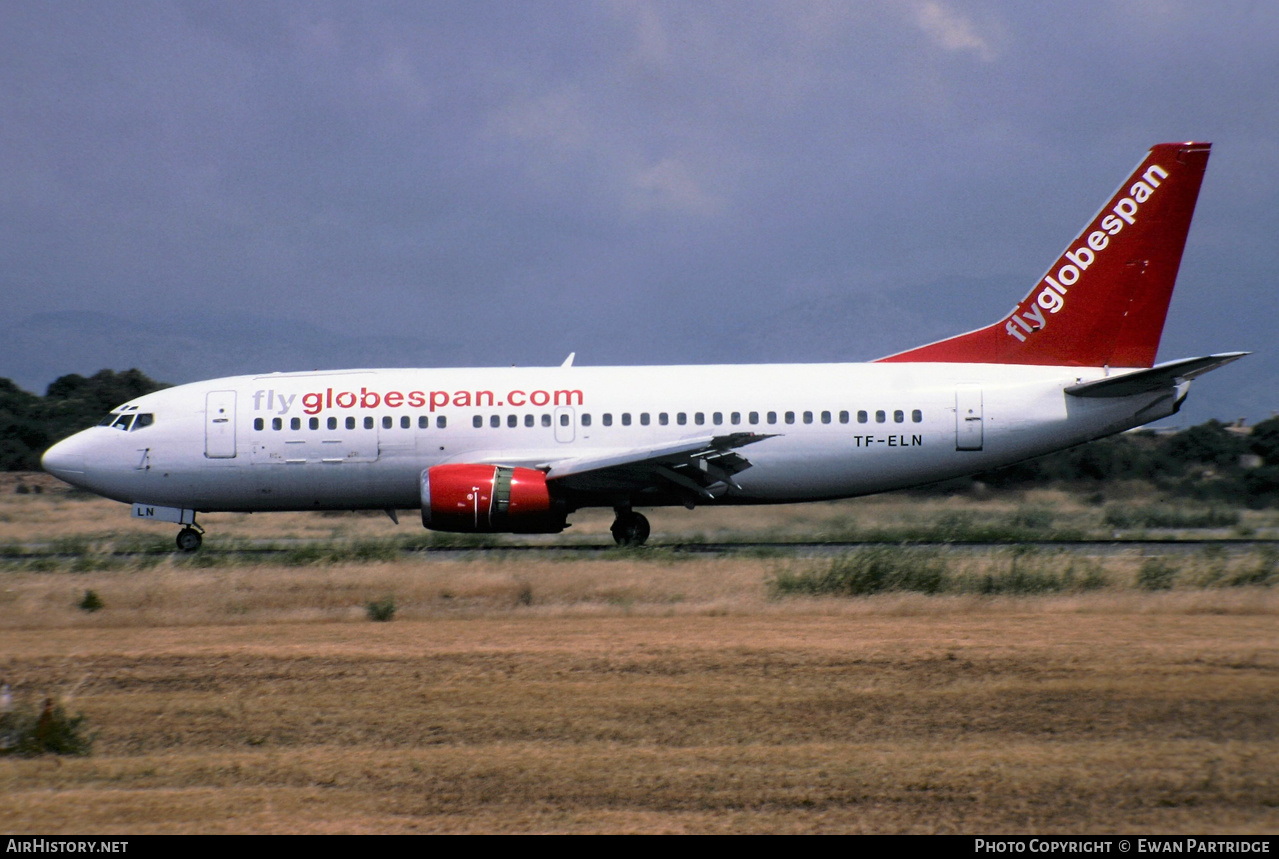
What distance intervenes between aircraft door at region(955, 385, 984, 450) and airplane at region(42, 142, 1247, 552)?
0.12 ft

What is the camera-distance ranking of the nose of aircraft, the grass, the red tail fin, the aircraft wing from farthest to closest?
1. the nose of aircraft
2. the red tail fin
3. the aircraft wing
4. the grass

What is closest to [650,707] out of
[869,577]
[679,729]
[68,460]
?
[679,729]

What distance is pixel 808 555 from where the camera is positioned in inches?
784

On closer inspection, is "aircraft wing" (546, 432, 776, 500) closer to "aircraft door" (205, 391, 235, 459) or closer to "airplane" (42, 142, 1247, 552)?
"airplane" (42, 142, 1247, 552)

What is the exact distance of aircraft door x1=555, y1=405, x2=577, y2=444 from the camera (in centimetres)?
2144

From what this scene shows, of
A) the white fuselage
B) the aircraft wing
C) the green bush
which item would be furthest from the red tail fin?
the green bush

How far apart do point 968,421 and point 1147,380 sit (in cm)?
305

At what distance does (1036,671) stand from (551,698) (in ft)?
13.3

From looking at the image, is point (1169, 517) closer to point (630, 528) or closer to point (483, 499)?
point (630, 528)

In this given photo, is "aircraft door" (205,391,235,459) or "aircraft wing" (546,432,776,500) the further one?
"aircraft door" (205,391,235,459)

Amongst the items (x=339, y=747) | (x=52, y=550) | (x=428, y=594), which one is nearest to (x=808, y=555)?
(x=428, y=594)

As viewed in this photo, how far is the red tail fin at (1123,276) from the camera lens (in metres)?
21.7

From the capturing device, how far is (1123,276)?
21688mm

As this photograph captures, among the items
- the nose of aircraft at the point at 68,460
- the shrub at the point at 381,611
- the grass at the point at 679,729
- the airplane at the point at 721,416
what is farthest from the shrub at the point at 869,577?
the nose of aircraft at the point at 68,460
